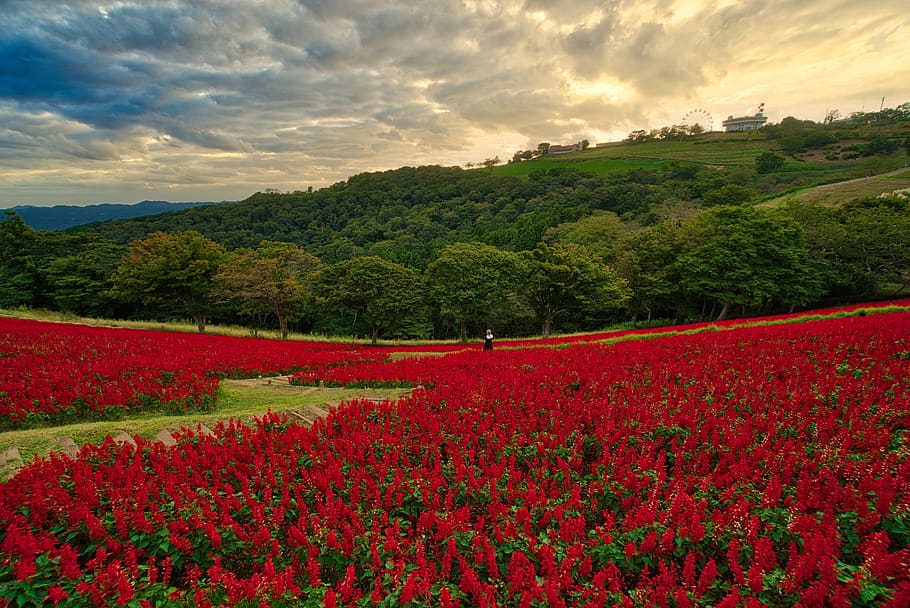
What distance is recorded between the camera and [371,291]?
28031 millimetres

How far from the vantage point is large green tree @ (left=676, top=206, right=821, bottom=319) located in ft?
90.6

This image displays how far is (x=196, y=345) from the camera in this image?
15.9 meters

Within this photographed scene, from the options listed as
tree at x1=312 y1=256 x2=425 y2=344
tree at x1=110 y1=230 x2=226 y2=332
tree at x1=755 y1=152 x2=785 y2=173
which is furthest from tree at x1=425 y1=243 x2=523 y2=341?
tree at x1=755 y1=152 x2=785 y2=173

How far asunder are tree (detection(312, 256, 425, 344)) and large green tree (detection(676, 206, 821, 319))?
21162mm

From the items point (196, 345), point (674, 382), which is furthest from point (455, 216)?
point (674, 382)

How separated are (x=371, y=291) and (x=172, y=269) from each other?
14173mm

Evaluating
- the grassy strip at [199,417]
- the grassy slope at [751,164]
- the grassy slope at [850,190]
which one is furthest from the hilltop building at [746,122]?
the grassy strip at [199,417]

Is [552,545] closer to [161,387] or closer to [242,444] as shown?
[242,444]

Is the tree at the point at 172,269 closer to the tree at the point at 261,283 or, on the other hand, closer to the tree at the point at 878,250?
the tree at the point at 261,283

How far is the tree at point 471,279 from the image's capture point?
95.8 ft

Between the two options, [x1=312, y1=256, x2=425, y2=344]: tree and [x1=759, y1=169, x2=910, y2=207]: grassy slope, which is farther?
[x1=759, y1=169, x2=910, y2=207]: grassy slope

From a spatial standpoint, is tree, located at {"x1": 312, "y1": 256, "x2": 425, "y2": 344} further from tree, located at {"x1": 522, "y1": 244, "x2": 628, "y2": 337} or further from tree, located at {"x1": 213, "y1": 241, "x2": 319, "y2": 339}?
tree, located at {"x1": 522, "y1": 244, "x2": 628, "y2": 337}

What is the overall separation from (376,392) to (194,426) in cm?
417

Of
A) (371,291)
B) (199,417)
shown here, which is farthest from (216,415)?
(371,291)
